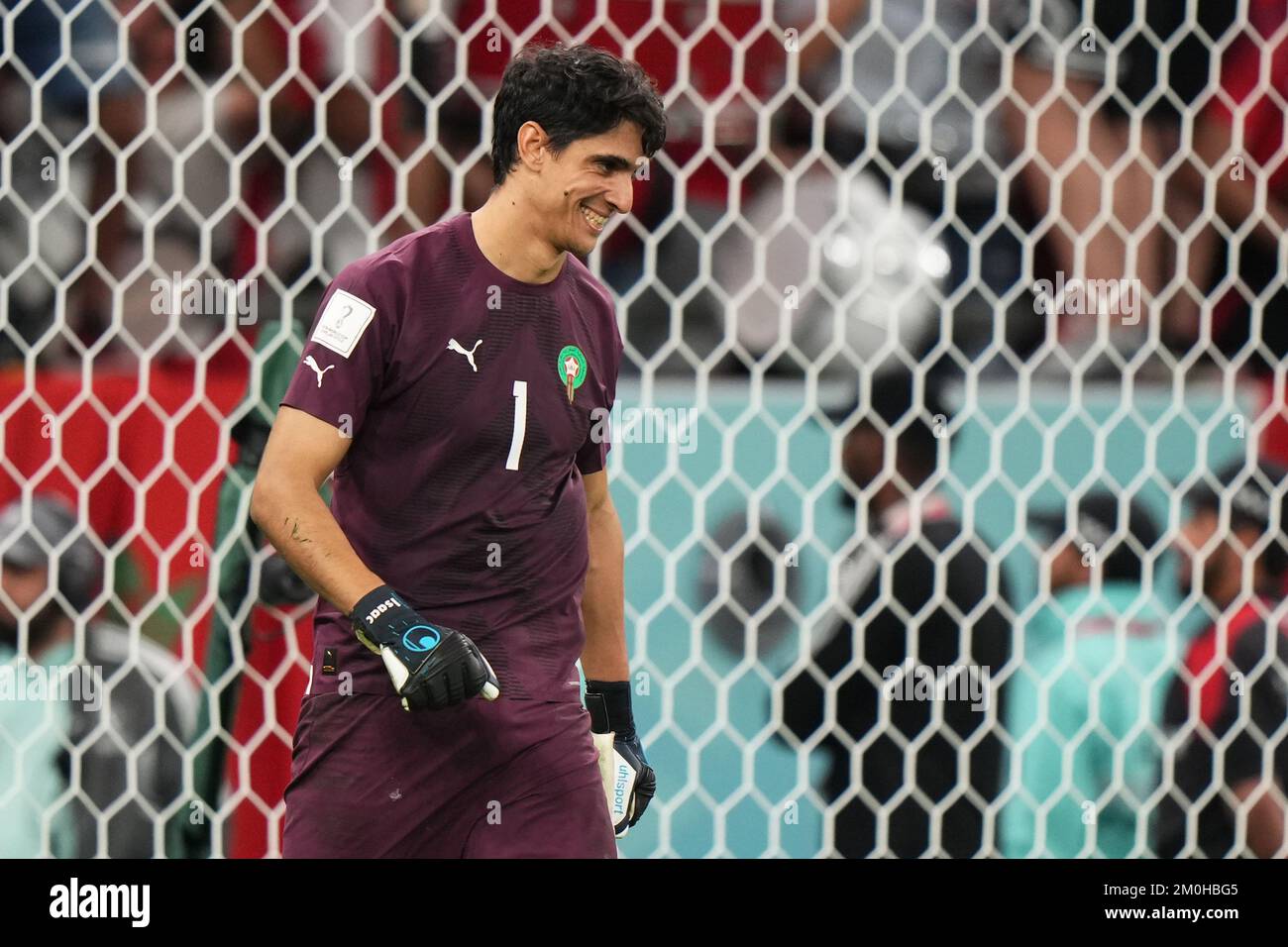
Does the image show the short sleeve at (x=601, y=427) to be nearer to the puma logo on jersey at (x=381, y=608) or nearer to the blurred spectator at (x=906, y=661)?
the puma logo on jersey at (x=381, y=608)

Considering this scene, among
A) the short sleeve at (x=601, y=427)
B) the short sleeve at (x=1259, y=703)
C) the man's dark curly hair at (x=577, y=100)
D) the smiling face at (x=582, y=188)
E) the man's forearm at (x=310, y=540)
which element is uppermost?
the man's dark curly hair at (x=577, y=100)

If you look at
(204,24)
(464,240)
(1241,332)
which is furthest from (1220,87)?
(204,24)

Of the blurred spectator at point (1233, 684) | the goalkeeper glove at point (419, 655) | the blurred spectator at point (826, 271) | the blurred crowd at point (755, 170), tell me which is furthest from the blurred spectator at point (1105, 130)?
the goalkeeper glove at point (419, 655)

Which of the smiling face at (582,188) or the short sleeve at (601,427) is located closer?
the smiling face at (582,188)

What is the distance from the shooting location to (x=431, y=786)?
68.2 inches

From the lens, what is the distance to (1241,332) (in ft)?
9.14

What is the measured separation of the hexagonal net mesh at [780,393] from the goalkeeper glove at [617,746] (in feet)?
2.17

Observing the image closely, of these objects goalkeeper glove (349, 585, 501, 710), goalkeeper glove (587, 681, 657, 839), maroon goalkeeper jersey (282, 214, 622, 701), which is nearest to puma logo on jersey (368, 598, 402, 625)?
goalkeeper glove (349, 585, 501, 710)

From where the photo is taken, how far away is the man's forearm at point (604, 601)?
78.2 inches

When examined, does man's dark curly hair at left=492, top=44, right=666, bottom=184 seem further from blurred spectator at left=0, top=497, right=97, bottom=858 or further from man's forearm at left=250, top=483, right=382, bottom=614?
blurred spectator at left=0, top=497, right=97, bottom=858

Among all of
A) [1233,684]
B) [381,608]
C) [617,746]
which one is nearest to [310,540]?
[381,608]

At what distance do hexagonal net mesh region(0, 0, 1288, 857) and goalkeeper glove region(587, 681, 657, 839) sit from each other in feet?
2.17

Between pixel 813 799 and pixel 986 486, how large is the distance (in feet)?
2.25

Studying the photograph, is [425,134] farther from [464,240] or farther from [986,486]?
[986,486]
